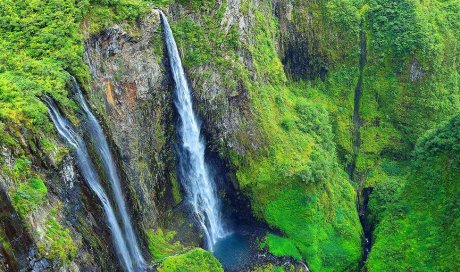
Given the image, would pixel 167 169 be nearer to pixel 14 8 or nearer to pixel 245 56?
pixel 245 56

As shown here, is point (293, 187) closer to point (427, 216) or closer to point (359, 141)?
point (427, 216)

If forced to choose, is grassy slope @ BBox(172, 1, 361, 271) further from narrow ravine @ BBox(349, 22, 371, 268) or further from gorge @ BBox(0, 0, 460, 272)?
narrow ravine @ BBox(349, 22, 371, 268)

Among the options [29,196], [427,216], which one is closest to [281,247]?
[427,216]

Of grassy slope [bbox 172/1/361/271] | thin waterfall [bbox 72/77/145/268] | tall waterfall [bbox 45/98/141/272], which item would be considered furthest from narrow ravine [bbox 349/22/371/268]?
tall waterfall [bbox 45/98/141/272]

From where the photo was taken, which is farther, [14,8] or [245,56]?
[245,56]

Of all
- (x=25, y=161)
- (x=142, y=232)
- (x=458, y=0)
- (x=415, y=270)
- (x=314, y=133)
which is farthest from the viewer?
(x=458, y=0)

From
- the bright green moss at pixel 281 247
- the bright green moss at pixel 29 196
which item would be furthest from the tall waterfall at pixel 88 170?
the bright green moss at pixel 281 247

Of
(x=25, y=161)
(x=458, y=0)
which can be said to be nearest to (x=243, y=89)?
(x=25, y=161)

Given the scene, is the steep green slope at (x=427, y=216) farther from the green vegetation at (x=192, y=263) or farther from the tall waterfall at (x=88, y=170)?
the tall waterfall at (x=88, y=170)
